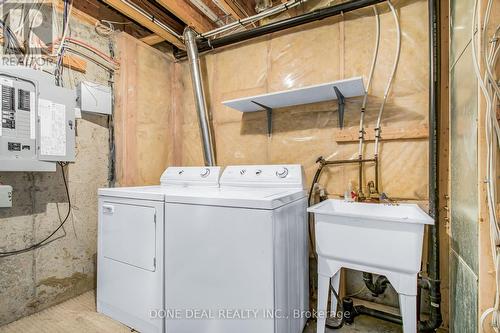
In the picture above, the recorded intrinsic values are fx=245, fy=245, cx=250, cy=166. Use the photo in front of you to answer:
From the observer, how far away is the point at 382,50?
1.81m

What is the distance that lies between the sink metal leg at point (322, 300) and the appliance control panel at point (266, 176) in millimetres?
595

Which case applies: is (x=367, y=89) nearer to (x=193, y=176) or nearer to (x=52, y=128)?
(x=193, y=176)

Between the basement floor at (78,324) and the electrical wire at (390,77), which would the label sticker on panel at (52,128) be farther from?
the electrical wire at (390,77)

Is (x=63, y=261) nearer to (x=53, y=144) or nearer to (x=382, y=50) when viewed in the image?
(x=53, y=144)

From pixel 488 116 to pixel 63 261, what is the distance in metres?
2.61

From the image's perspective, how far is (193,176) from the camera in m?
2.17

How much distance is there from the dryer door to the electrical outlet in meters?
0.50

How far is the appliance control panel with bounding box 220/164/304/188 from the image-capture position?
5.65 ft

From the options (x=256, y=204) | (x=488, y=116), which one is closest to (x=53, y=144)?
(x=256, y=204)

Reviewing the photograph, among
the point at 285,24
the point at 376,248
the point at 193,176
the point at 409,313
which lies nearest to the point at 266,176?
the point at 193,176

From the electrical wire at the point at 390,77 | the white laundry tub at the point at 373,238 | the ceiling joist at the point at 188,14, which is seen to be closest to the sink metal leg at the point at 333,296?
the white laundry tub at the point at 373,238

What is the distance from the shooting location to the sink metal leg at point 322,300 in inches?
56.1

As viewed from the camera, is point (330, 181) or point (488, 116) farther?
point (330, 181)

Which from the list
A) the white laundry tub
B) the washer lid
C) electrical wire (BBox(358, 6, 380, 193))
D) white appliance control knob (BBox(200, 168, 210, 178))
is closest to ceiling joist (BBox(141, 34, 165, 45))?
white appliance control knob (BBox(200, 168, 210, 178))
